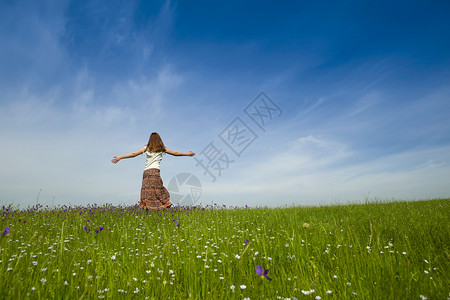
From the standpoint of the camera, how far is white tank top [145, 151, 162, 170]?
31.9 ft

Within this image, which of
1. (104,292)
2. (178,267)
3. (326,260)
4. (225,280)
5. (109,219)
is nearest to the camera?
(104,292)

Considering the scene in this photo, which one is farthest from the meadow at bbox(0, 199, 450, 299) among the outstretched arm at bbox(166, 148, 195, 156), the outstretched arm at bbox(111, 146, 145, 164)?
the outstretched arm at bbox(166, 148, 195, 156)

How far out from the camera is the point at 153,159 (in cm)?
973

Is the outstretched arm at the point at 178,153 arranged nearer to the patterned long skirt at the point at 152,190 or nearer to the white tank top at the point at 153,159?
the white tank top at the point at 153,159

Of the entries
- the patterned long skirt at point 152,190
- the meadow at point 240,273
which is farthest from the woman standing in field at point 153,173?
the meadow at point 240,273

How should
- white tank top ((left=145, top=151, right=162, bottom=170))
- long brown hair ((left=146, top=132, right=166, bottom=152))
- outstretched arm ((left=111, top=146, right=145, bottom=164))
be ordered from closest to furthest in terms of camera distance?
outstretched arm ((left=111, top=146, right=145, bottom=164)) → long brown hair ((left=146, top=132, right=166, bottom=152)) → white tank top ((left=145, top=151, right=162, bottom=170))

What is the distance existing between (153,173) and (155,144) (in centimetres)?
108

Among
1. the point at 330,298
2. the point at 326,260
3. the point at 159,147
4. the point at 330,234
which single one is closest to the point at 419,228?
the point at 330,234

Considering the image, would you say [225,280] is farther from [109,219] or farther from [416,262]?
[109,219]

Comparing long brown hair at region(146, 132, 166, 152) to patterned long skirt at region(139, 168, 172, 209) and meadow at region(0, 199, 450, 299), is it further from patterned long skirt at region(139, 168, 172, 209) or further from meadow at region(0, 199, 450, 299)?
meadow at region(0, 199, 450, 299)

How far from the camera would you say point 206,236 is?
17.6 ft

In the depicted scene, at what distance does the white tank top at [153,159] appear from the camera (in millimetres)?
9711

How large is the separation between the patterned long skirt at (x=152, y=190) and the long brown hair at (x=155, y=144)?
2.52 ft

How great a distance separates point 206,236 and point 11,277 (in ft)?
10.6
